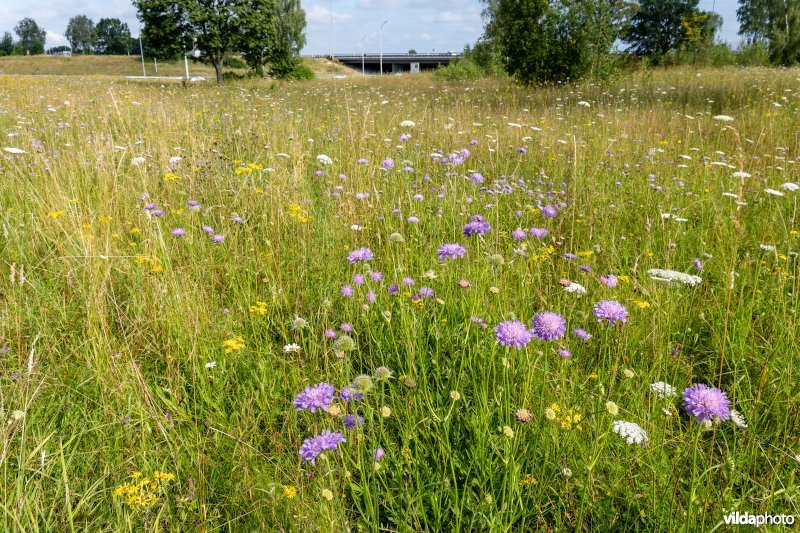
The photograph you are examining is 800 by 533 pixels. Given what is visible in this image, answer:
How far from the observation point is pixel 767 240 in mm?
2801

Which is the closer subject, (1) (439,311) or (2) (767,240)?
(1) (439,311)

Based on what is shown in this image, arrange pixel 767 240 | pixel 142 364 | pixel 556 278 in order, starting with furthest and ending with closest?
pixel 767 240, pixel 556 278, pixel 142 364

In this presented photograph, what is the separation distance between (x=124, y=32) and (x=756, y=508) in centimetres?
14783

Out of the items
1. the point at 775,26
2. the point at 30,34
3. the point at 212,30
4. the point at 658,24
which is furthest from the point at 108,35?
the point at 775,26

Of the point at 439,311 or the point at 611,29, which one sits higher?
the point at 611,29

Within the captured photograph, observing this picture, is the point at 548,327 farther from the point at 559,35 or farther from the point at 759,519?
the point at 559,35

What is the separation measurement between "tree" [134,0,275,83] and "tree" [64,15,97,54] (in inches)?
4671

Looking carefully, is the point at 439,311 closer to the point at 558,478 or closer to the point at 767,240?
the point at 558,478

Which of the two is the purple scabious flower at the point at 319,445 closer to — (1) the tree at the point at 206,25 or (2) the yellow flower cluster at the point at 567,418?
(2) the yellow flower cluster at the point at 567,418

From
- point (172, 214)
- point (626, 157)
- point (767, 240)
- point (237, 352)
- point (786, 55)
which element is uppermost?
point (786, 55)

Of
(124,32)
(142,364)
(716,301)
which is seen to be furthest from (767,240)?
(124,32)

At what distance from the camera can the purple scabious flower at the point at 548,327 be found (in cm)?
132

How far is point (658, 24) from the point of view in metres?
42.0

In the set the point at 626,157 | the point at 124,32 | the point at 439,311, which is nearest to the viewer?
the point at 439,311
